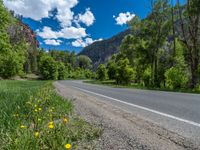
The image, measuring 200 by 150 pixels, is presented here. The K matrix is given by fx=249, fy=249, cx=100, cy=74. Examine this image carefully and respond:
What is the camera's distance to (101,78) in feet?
287

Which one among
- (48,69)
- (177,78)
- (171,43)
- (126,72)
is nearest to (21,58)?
(126,72)

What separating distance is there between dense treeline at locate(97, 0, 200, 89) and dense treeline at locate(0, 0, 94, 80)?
16416 millimetres

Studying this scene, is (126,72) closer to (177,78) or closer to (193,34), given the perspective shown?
(177,78)

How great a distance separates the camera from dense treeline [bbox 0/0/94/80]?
77.9ft

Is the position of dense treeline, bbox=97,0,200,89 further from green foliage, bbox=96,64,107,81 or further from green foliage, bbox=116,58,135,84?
green foliage, bbox=96,64,107,81

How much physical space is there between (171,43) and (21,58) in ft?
94.2

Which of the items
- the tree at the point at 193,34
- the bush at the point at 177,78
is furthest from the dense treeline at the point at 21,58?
the tree at the point at 193,34

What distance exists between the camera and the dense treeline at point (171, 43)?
2466cm

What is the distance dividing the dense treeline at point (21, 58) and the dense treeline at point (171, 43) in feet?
53.9

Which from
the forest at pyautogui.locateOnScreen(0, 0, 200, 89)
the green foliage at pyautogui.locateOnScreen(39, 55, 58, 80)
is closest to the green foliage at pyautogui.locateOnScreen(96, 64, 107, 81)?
the green foliage at pyautogui.locateOnScreen(39, 55, 58, 80)

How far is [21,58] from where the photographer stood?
48531 mm

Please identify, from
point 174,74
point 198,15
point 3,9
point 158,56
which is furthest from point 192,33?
point 3,9

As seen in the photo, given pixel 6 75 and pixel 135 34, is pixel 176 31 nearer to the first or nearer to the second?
pixel 135 34

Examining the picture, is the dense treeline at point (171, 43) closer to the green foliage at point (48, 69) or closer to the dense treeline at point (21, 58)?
the dense treeline at point (21, 58)
